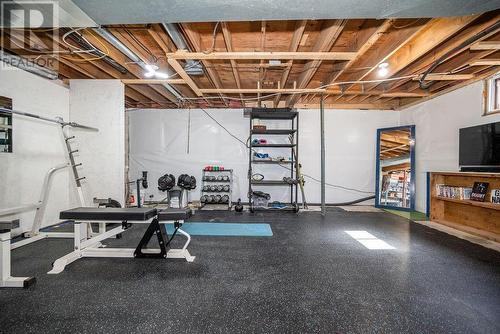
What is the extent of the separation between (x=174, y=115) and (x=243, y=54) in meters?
3.84

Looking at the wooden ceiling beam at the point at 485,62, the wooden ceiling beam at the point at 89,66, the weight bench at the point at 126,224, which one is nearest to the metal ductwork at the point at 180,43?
the wooden ceiling beam at the point at 89,66

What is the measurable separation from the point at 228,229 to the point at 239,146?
2.82 m

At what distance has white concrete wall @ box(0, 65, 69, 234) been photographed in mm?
3264

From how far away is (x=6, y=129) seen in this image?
328 centimetres

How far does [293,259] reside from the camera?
2736 mm

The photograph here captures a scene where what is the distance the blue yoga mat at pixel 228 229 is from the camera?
12.0 feet

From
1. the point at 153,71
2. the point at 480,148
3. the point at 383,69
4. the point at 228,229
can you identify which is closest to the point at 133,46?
the point at 153,71

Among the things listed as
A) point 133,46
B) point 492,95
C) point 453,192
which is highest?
point 133,46

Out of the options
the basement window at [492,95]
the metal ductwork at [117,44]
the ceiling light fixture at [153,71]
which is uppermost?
the metal ductwork at [117,44]

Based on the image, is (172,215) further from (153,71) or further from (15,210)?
(153,71)

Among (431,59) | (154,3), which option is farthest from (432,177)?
(154,3)

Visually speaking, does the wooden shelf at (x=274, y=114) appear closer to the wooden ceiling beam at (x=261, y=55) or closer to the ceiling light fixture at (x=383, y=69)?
the ceiling light fixture at (x=383, y=69)

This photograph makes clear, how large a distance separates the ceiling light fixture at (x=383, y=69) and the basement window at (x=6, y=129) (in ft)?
19.2

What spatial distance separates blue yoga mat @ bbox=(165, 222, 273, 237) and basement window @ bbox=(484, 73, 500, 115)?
433 centimetres
